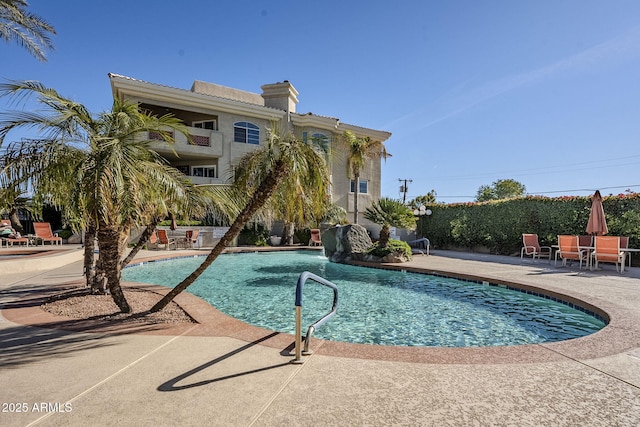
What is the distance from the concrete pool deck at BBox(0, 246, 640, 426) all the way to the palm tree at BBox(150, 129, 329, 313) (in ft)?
5.12

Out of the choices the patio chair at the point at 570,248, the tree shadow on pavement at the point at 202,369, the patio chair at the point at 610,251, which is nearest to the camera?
the tree shadow on pavement at the point at 202,369

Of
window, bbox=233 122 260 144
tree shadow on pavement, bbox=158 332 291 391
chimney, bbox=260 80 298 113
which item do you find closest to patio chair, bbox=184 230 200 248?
window, bbox=233 122 260 144

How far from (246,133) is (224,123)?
1.77 meters

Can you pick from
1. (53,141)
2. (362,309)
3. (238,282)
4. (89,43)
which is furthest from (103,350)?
(89,43)

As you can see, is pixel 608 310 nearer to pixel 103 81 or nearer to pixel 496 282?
pixel 496 282

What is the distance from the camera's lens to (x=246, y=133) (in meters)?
25.3

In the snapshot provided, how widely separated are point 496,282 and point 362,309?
15.4 feet

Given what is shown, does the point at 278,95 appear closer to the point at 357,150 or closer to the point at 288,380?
the point at 357,150

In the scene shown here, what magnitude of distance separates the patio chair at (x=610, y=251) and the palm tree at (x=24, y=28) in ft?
73.7

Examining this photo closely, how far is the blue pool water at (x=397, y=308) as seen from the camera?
230 inches

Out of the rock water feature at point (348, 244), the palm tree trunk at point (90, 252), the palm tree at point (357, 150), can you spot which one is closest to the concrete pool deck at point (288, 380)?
the palm tree trunk at point (90, 252)

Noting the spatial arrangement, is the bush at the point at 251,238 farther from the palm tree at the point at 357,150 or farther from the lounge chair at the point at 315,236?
the palm tree at the point at 357,150

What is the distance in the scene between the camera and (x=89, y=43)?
39.4 feet

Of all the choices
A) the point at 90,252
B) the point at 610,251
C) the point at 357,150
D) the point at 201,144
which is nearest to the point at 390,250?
the point at 610,251
